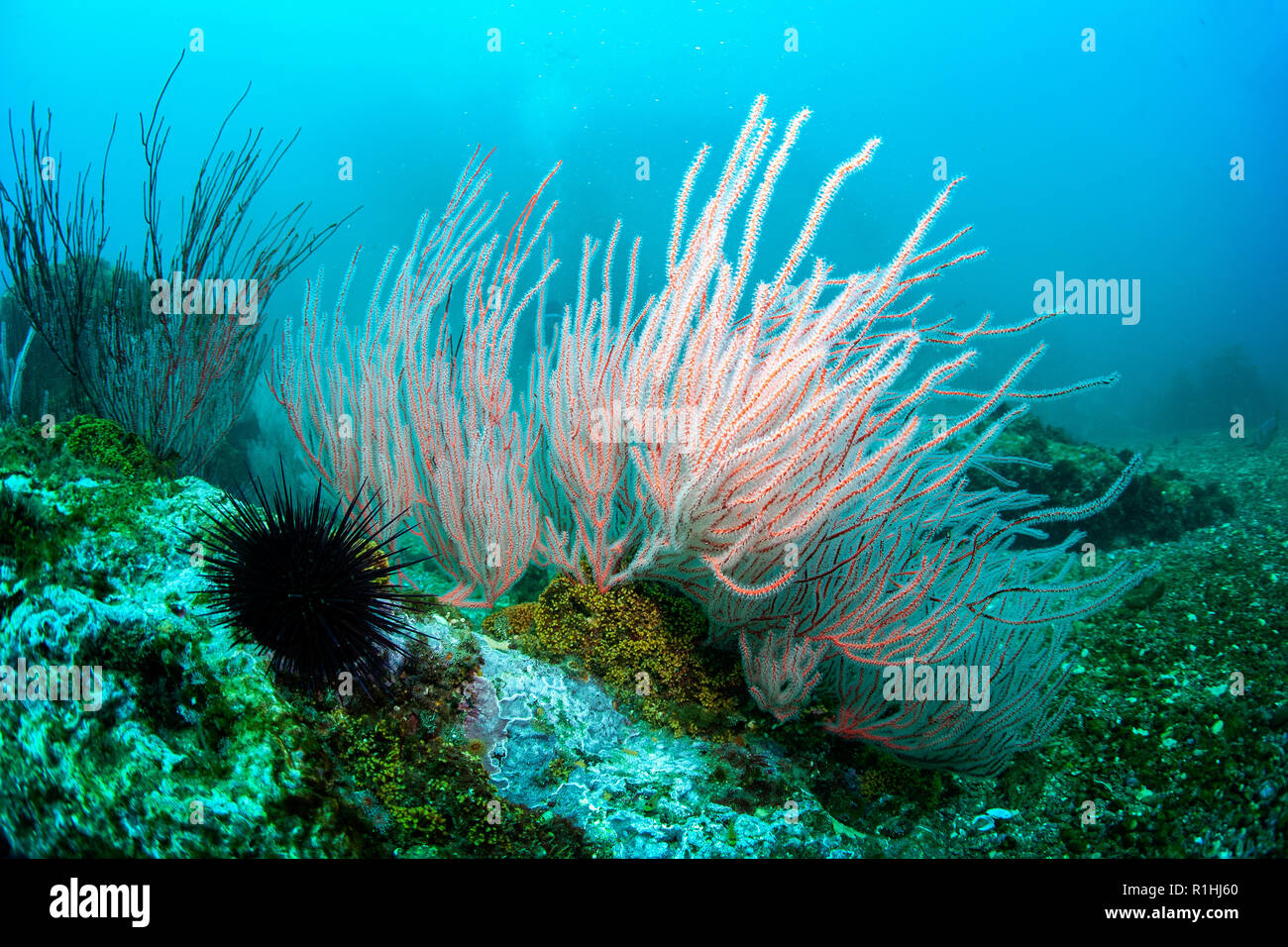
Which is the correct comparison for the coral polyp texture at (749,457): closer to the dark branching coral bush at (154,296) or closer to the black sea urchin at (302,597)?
the dark branching coral bush at (154,296)

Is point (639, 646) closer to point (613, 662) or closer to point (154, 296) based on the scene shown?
point (613, 662)

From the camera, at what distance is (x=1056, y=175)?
246 ft

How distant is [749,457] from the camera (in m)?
2.43

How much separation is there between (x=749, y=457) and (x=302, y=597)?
1.83 metres

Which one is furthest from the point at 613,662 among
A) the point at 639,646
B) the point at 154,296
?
the point at 154,296

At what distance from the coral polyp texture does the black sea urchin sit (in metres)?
1.03

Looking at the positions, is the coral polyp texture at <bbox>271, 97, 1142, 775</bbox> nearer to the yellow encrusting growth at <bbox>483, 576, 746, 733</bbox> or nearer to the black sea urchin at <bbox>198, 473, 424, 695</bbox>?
the yellow encrusting growth at <bbox>483, 576, 746, 733</bbox>

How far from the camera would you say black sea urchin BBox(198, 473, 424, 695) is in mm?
1893

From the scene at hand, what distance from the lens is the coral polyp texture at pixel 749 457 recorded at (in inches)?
92.3

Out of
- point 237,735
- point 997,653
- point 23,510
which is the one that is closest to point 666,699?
point 237,735

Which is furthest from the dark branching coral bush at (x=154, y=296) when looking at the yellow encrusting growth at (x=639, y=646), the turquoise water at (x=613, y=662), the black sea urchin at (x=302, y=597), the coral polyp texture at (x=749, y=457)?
the yellow encrusting growth at (x=639, y=646)

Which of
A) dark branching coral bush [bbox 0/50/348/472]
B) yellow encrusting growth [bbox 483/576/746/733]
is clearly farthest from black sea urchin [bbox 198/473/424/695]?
dark branching coral bush [bbox 0/50/348/472]

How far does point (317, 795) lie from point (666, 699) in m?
1.58
